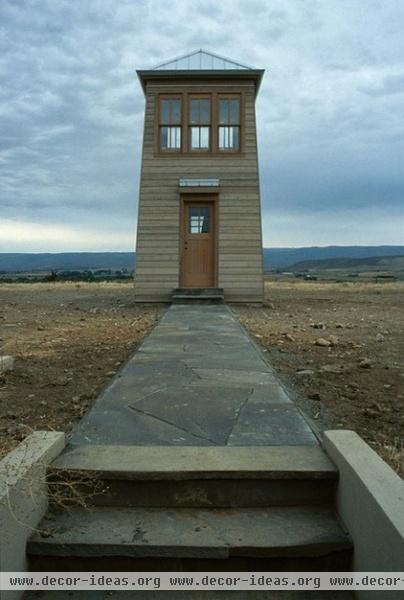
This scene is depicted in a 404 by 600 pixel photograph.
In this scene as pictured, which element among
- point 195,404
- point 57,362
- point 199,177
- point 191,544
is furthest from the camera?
point 199,177

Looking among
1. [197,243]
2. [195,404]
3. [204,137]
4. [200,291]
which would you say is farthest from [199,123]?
[195,404]

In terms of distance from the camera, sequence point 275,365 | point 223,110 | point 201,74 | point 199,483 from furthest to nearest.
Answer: point 223,110 < point 201,74 < point 275,365 < point 199,483

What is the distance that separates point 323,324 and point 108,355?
5018 millimetres

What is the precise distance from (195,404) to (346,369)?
246 centimetres

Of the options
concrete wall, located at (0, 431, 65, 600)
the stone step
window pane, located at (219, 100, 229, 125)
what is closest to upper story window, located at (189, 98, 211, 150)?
window pane, located at (219, 100, 229, 125)

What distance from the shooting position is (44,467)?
2340mm

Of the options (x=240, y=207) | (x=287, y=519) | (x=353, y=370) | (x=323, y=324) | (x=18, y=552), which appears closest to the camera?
(x=18, y=552)

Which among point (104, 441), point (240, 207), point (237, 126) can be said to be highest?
point (237, 126)

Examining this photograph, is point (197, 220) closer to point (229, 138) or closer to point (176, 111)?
point (229, 138)

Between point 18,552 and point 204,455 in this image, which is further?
point 204,455

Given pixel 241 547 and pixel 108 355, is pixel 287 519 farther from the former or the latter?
pixel 108 355

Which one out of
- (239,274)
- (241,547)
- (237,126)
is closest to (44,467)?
(241,547)

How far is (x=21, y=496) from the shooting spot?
2080mm

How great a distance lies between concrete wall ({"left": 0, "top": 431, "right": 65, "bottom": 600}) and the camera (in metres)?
1.90
